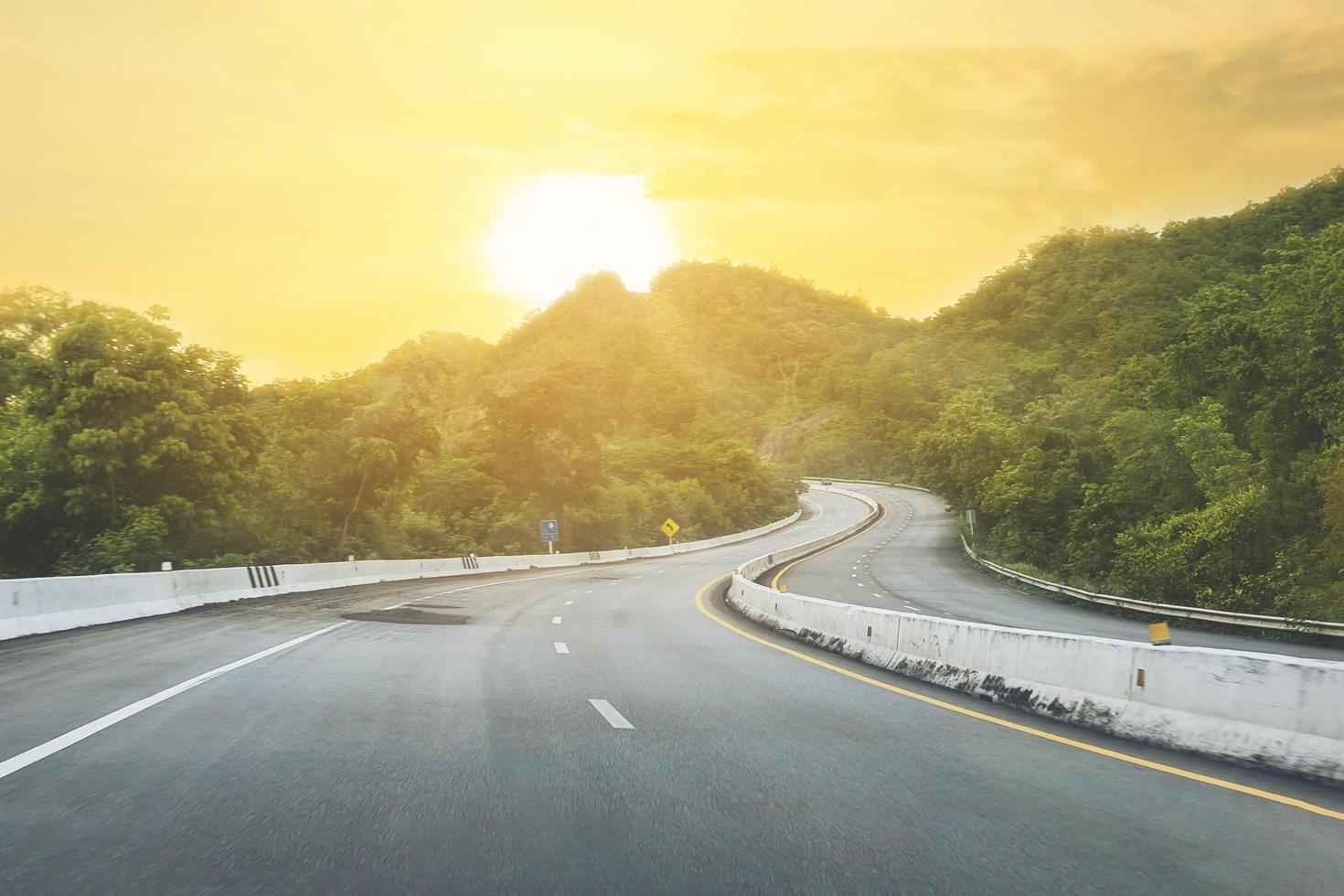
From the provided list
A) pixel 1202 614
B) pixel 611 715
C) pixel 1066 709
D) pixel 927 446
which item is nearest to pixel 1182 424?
pixel 1202 614

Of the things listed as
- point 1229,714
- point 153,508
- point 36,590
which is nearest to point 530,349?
point 153,508

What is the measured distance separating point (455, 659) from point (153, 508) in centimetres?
3370

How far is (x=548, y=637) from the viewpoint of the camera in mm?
18672

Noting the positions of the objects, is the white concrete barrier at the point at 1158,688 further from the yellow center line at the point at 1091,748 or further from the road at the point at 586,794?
the yellow center line at the point at 1091,748

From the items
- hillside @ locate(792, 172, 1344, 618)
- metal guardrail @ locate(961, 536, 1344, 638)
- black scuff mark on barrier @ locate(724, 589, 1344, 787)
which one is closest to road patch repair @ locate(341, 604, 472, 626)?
black scuff mark on barrier @ locate(724, 589, 1344, 787)

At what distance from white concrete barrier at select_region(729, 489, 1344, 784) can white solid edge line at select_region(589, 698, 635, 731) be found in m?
3.94

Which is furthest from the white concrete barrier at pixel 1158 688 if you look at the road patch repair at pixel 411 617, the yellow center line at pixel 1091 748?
the road patch repair at pixel 411 617

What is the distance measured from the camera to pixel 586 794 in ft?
21.1

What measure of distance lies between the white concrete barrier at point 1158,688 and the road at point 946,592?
371 inches

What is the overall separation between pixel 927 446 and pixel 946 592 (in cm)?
4841

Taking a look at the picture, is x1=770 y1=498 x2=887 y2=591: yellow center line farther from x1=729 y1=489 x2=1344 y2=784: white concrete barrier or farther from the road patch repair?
x1=729 y1=489 x2=1344 y2=784: white concrete barrier

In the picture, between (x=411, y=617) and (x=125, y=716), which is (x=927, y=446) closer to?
(x=411, y=617)

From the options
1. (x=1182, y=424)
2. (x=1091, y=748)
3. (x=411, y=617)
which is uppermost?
(x=1182, y=424)

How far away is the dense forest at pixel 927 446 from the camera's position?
143ft
